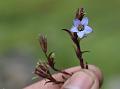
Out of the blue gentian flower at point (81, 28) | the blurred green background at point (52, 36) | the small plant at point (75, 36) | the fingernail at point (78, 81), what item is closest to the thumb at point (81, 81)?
the fingernail at point (78, 81)

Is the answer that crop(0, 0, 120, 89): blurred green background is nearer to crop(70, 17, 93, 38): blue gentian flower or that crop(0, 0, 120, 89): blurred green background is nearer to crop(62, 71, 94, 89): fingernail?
crop(62, 71, 94, 89): fingernail

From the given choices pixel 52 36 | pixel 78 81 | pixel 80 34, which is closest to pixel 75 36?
pixel 80 34

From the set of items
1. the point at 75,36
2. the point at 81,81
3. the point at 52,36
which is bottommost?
the point at 52,36

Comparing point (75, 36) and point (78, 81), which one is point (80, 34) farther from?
point (78, 81)

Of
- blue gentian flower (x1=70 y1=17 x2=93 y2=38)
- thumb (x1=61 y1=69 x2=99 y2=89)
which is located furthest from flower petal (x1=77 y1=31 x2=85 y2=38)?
thumb (x1=61 y1=69 x2=99 y2=89)

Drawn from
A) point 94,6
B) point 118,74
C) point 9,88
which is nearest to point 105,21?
point 94,6

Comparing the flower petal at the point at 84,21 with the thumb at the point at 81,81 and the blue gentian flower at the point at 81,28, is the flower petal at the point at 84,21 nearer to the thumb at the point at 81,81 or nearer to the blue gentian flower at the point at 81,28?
the blue gentian flower at the point at 81,28

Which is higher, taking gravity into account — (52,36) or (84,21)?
(84,21)
